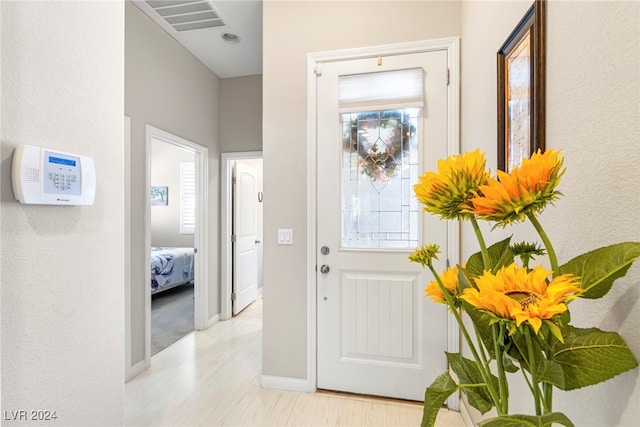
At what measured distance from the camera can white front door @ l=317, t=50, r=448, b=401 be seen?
2.03 m

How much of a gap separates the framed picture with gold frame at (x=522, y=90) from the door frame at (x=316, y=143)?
0.66 metres

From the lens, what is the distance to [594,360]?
21.0 inches

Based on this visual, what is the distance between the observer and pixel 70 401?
0.80 metres

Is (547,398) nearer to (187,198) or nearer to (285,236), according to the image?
(285,236)

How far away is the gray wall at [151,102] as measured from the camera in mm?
2486

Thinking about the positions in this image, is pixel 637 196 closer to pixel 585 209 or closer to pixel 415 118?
pixel 585 209

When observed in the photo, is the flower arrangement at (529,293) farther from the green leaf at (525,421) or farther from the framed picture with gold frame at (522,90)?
the framed picture with gold frame at (522,90)

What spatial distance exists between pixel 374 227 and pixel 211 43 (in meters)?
2.51

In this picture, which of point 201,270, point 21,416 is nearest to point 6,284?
point 21,416

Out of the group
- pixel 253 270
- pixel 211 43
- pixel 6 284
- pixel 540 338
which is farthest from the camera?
pixel 253 270

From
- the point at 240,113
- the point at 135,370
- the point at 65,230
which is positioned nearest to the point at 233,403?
the point at 135,370

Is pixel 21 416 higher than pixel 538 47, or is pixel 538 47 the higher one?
pixel 538 47

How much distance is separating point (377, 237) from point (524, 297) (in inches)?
66.0

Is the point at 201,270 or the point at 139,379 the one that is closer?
the point at 139,379
